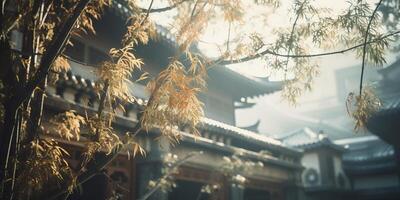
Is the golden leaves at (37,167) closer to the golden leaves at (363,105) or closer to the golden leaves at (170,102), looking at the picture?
the golden leaves at (170,102)

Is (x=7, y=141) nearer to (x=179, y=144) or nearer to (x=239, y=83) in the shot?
(x=179, y=144)

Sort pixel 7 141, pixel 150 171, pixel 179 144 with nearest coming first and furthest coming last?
pixel 7 141 → pixel 150 171 → pixel 179 144

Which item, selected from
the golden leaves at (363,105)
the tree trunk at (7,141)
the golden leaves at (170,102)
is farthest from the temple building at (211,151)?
the golden leaves at (363,105)

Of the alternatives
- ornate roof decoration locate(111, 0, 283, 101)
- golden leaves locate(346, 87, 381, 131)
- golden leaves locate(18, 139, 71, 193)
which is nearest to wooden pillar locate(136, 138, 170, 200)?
golden leaves locate(18, 139, 71, 193)

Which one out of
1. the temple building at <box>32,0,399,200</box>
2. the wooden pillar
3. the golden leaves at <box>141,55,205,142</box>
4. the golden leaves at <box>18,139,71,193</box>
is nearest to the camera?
the golden leaves at <box>18,139,71,193</box>

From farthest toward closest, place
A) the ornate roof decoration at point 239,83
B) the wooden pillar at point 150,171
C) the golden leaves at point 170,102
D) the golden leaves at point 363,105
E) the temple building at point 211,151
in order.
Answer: the ornate roof decoration at point 239,83 < the wooden pillar at point 150,171 < the temple building at point 211,151 < the golden leaves at point 363,105 < the golden leaves at point 170,102

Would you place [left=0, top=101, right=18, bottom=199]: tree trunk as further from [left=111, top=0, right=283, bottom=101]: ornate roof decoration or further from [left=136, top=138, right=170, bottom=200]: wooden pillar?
[left=111, top=0, right=283, bottom=101]: ornate roof decoration

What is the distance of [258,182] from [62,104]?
6.70m

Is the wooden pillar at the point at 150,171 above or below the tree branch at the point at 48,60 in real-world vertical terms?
below

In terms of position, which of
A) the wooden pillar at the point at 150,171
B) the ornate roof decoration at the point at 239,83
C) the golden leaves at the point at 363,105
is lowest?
the wooden pillar at the point at 150,171

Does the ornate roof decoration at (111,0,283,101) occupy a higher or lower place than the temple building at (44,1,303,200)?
higher

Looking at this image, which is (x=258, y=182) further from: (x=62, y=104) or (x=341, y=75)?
(x=341, y=75)

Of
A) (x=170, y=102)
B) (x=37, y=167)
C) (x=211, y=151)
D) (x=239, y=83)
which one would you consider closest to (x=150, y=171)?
(x=211, y=151)

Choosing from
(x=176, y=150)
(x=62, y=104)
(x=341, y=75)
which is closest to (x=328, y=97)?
(x=341, y=75)
